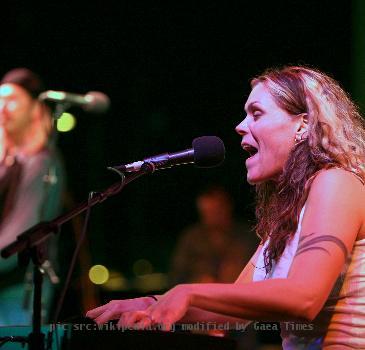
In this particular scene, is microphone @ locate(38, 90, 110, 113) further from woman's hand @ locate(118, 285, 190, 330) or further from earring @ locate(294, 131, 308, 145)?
woman's hand @ locate(118, 285, 190, 330)

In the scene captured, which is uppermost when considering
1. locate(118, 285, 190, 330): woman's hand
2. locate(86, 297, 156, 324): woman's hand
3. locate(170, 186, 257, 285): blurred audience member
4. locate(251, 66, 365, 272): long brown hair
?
locate(170, 186, 257, 285): blurred audience member

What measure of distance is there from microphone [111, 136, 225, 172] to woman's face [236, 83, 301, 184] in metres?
0.13

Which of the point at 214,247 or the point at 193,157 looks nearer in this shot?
the point at 193,157

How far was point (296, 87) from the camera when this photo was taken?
8.42 ft

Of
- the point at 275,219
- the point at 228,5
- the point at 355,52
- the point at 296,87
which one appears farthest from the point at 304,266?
the point at 228,5

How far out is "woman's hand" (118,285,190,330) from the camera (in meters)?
1.70

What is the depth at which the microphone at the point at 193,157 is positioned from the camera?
2.55 metres

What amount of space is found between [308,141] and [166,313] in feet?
3.31

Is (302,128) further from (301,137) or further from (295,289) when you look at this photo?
(295,289)


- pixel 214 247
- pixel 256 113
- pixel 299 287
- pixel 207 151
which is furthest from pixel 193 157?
pixel 214 247

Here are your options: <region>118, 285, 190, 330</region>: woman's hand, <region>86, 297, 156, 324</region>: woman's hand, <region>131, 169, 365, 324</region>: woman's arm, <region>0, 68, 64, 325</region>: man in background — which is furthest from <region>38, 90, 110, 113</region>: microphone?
<region>118, 285, 190, 330</region>: woman's hand

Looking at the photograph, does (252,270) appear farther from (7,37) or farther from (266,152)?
Answer: (7,37)

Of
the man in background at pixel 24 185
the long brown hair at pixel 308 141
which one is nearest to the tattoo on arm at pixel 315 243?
the long brown hair at pixel 308 141

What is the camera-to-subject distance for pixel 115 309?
2129mm
